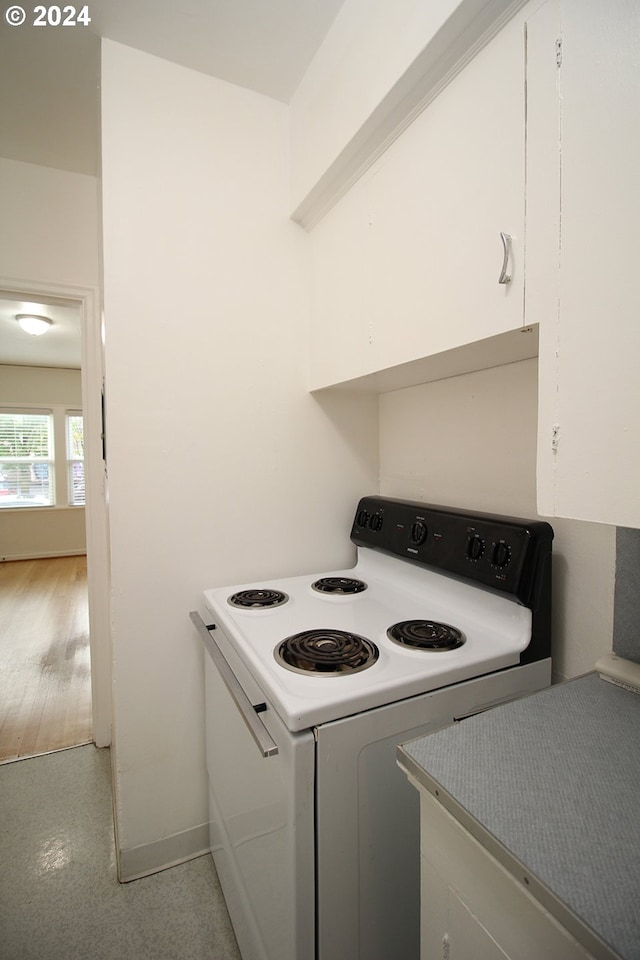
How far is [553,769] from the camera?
64 cm

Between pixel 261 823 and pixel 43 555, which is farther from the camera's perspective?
pixel 43 555

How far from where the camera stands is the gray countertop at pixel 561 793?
1.50 ft

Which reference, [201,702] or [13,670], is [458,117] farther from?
[13,670]

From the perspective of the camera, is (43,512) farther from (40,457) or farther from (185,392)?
(185,392)

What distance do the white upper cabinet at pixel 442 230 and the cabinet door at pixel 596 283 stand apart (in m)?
0.10

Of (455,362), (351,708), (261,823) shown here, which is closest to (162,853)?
(261,823)

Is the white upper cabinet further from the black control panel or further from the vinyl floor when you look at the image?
the vinyl floor

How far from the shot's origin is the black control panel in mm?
1044

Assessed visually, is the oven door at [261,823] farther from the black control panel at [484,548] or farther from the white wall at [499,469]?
the white wall at [499,469]

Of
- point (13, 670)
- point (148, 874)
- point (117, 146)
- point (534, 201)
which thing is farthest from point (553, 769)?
point (13, 670)

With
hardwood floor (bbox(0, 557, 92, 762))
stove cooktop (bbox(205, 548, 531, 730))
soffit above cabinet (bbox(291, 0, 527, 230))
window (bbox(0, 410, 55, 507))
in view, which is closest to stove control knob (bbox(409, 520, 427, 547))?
stove cooktop (bbox(205, 548, 531, 730))

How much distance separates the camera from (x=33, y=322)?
3.91 m

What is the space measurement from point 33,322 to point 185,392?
131 inches

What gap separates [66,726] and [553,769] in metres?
2.43
